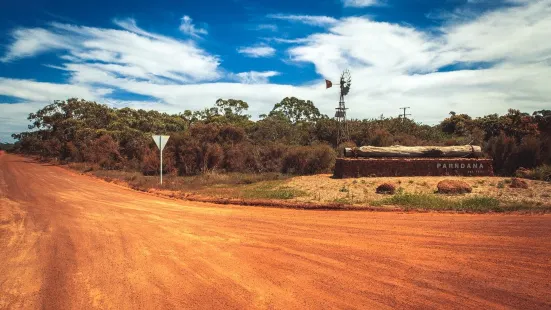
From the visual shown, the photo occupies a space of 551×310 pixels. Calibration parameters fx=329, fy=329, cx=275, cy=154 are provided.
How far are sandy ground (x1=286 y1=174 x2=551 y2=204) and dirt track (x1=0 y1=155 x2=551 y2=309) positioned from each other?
2807mm

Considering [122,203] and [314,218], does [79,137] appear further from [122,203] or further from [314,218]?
[314,218]

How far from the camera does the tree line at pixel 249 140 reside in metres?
21.6

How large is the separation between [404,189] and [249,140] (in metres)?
18.3

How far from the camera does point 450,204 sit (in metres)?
10.2

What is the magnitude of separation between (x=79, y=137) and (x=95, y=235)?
32301mm

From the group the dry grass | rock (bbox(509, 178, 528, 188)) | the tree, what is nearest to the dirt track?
the dry grass

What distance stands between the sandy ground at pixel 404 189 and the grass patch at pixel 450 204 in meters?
0.71

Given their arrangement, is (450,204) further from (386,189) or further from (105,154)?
(105,154)

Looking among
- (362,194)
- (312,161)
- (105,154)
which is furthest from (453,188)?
(105,154)

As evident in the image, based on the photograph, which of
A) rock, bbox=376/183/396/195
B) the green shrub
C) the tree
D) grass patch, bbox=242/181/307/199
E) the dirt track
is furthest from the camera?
the tree

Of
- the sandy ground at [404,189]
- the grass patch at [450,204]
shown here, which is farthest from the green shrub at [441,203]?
the sandy ground at [404,189]

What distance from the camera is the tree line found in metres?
21.6

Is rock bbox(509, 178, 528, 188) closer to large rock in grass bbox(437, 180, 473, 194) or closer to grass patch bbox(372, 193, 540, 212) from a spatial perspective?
large rock in grass bbox(437, 180, 473, 194)

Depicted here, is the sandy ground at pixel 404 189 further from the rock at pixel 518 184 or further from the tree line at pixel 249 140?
the tree line at pixel 249 140
